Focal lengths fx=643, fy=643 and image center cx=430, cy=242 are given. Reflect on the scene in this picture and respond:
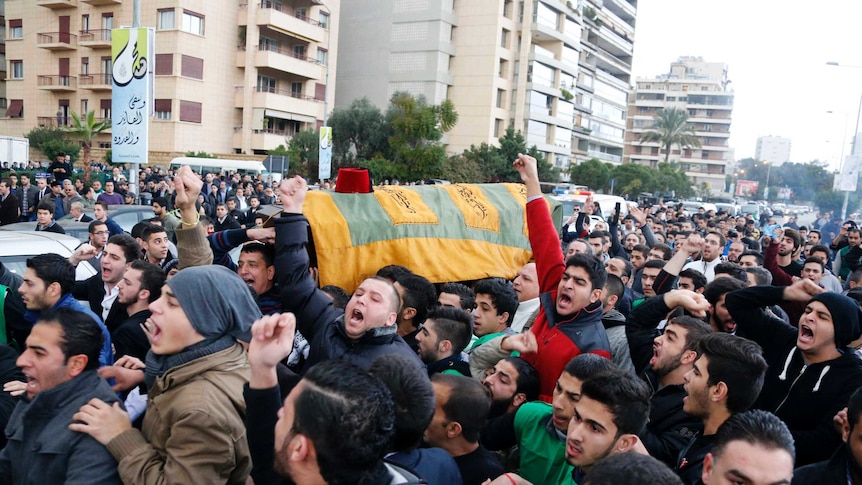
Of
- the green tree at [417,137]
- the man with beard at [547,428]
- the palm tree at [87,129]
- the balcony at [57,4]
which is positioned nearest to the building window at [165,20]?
the palm tree at [87,129]

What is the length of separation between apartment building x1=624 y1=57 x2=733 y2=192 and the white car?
94.2m

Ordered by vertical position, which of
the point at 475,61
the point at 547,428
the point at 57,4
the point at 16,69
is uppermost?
the point at 57,4

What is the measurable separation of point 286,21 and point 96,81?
38.4ft

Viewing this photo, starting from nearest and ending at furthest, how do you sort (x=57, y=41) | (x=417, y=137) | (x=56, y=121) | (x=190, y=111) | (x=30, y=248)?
(x=30, y=248), (x=417, y=137), (x=190, y=111), (x=57, y=41), (x=56, y=121)

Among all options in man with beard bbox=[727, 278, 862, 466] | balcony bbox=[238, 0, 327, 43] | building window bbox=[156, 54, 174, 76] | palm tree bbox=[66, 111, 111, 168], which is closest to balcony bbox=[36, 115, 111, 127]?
palm tree bbox=[66, 111, 111, 168]

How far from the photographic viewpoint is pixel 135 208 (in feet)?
35.2

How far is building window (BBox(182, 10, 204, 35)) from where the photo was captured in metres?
35.2

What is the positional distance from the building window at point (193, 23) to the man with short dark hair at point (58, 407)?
3677 centimetres

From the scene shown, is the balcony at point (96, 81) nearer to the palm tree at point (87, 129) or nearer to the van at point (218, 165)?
the palm tree at point (87, 129)

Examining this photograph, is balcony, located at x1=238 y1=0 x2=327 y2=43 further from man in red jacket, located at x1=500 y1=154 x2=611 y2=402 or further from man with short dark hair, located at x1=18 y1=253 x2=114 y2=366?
man in red jacket, located at x1=500 y1=154 x2=611 y2=402

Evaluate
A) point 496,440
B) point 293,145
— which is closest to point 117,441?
point 496,440

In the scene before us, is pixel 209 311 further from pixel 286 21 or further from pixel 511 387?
pixel 286 21

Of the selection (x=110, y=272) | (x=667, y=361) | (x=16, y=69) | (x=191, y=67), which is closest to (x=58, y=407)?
(x=110, y=272)

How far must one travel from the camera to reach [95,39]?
3775 centimetres
